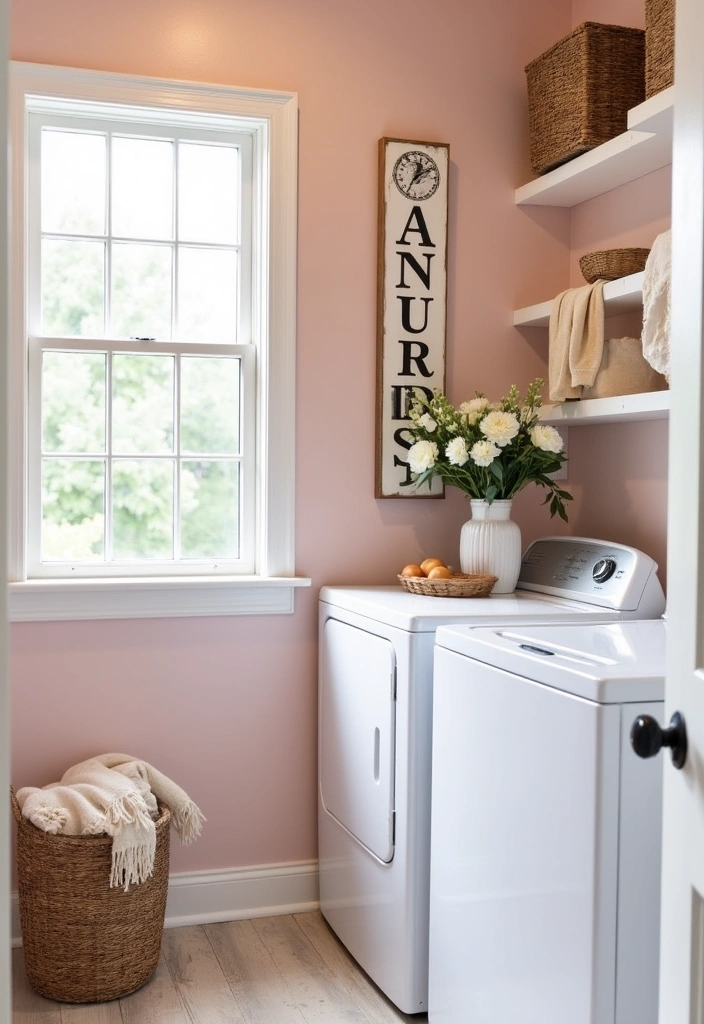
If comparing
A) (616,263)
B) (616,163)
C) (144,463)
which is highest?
(616,163)

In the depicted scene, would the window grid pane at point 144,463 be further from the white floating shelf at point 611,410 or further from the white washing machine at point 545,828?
the white washing machine at point 545,828

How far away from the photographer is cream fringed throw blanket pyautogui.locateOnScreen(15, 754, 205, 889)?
241cm

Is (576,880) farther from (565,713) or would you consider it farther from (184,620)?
(184,620)

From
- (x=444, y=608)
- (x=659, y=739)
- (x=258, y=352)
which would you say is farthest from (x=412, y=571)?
(x=659, y=739)

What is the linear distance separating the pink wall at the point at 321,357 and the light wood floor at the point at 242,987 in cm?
24

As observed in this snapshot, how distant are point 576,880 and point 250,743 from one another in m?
1.49

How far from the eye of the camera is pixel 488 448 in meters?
2.74

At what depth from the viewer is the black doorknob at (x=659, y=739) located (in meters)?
1.23

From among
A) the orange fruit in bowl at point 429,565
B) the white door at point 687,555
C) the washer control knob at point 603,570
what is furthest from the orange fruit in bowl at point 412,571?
the white door at point 687,555

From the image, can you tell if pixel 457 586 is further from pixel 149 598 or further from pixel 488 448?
pixel 149 598

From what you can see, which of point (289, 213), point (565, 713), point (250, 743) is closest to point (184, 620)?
point (250, 743)

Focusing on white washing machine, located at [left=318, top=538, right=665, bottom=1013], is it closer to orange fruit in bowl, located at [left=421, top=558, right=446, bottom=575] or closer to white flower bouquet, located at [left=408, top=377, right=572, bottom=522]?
orange fruit in bowl, located at [left=421, top=558, right=446, bottom=575]

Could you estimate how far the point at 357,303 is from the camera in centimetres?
306

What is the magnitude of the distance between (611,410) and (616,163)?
0.67m
